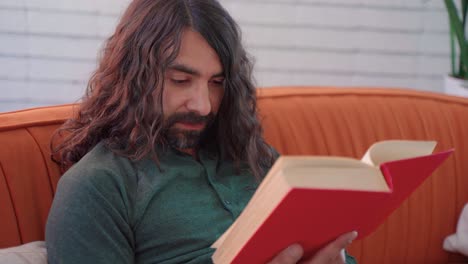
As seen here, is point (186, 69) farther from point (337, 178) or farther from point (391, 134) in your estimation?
point (391, 134)

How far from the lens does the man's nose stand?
138 cm

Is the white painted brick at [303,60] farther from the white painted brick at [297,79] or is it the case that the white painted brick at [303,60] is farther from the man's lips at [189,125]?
the man's lips at [189,125]

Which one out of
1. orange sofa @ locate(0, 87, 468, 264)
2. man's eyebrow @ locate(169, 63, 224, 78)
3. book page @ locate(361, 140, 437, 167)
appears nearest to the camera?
book page @ locate(361, 140, 437, 167)

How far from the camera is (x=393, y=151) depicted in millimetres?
1058

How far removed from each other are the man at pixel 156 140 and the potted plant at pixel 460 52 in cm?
145

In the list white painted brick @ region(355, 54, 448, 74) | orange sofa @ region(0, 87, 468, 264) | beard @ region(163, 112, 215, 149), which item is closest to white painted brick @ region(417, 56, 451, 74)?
white painted brick @ region(355, 54, 448, 74)

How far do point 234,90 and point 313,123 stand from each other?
0.55 m

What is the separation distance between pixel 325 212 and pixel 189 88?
1.69 feet

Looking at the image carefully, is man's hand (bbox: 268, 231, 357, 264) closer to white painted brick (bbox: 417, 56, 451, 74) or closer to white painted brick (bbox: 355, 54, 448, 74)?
white painted brick (bbox: 355, 54, 448, 74)

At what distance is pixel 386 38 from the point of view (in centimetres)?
306

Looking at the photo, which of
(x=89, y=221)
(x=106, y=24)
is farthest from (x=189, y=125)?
(x=106, y=24)

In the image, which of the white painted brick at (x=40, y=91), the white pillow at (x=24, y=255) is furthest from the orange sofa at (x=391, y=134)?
the white painted brick at (x=40, y=91)

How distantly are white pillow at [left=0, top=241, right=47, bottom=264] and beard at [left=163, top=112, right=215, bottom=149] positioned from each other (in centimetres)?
35

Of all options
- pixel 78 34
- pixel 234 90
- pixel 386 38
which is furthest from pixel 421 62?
pixel 234 90
